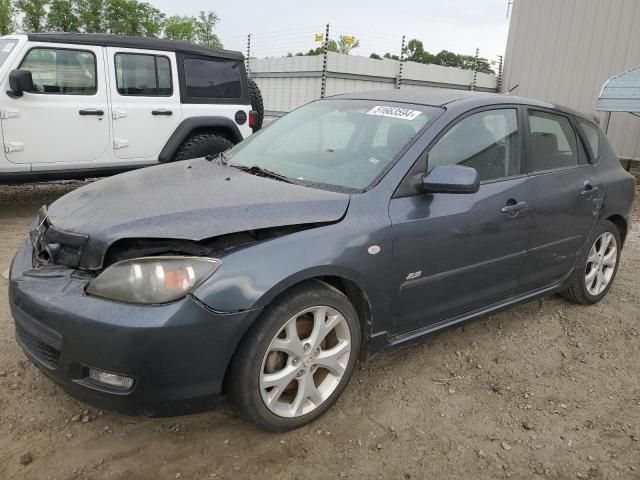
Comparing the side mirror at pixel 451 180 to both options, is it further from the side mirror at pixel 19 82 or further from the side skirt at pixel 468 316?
the side mirror at pixel 19 82

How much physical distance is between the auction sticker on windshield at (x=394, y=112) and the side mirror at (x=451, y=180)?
0.47 meters

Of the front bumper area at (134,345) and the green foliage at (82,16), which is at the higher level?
the green foliage at (82,16)

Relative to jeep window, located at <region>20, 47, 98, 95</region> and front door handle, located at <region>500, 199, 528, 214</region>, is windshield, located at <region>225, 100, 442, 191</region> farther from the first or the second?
jeep window, located at <region>20, 47, 98, 95</region>

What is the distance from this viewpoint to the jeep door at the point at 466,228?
2.76 m

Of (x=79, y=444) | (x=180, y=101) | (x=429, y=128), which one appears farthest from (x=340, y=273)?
(x=180, y=101)

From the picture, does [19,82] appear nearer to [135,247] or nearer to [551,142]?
[135,247]

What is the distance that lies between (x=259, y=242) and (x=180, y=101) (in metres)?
4.96

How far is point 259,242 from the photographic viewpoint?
2297mm

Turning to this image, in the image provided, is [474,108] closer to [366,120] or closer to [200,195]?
[366,120]

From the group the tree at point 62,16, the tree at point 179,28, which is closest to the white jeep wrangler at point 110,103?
the tree at point 62,16

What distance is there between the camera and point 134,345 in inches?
80.2

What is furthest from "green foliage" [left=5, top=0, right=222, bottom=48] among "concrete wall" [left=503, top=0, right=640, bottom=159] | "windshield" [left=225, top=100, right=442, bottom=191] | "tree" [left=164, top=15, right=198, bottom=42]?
"windshield" [left=225, top=100, right=442, bottom=191]

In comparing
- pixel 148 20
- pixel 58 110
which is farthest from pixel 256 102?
pixel 148 20

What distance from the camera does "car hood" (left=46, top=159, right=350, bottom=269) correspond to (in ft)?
7.37
